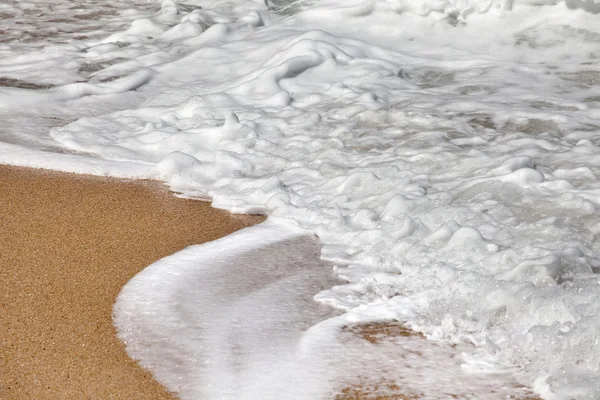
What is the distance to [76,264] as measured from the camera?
288 cm

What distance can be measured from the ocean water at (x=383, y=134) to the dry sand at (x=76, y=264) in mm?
233

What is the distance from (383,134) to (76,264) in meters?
1.97

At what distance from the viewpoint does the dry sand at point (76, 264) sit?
86.7 inches

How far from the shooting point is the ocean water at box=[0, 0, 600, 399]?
2.61m

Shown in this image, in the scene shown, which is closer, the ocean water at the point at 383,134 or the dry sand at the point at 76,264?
the dry sand at the point at 76,264

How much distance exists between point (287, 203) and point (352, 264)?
24.7 inches

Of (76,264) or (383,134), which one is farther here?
(383,134)

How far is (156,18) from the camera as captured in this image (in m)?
7.36

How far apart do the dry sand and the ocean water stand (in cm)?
23

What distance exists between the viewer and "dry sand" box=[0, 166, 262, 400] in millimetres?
2201

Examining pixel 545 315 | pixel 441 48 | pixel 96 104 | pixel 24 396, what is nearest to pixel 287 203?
pixel 545 315

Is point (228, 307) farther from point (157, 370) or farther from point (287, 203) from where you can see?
point (287, 203)

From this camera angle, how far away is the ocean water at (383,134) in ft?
8.57

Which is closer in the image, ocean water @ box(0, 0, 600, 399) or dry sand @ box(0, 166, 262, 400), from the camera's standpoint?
dry sand @ box(0, 166, 262, 400)
